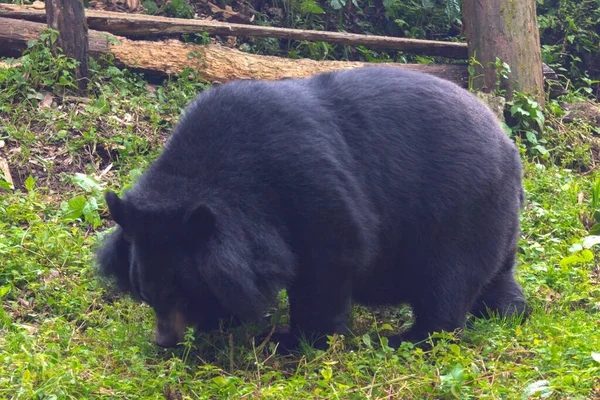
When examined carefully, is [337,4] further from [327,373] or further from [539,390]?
[539,390]

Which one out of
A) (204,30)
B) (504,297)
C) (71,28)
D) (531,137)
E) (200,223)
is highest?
(71,28)

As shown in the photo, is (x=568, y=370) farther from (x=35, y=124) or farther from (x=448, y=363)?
(x=35, y=124)

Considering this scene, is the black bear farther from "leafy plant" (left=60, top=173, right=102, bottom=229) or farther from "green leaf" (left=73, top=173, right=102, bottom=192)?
"green leaf" (left=73, top=173, right=102, bottom=192)

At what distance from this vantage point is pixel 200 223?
3.42 meters

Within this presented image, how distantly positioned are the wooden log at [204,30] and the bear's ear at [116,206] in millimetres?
3707

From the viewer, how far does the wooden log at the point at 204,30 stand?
6.82 m

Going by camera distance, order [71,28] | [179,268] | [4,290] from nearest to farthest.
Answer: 1. [179,268]
2. [4,290]
3. [71,28]

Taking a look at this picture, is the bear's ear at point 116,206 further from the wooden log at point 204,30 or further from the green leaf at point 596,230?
the wooden log at point 204,30

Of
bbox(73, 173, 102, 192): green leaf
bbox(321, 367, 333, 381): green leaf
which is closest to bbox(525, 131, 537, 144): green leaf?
bbox(73, 173, 102, 192): green leaf

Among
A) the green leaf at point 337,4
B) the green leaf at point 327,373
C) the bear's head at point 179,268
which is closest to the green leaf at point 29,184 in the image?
the bear's head at point 179,268

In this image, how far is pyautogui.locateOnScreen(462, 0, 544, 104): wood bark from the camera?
720 centimetres

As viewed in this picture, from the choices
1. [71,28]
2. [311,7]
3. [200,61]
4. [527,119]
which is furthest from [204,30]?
[527,119]

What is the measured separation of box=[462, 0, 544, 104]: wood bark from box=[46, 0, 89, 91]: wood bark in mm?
3453

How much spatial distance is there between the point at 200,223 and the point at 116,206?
404mm
